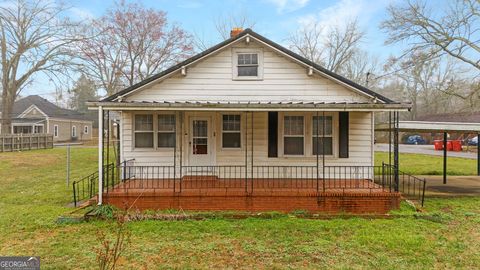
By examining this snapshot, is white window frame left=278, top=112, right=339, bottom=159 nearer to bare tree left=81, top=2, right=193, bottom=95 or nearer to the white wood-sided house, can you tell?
the white wood-sided house

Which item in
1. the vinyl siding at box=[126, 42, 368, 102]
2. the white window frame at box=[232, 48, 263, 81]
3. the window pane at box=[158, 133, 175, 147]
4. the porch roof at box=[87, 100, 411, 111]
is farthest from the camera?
the window pane at box=[158, 133, 175, 147]

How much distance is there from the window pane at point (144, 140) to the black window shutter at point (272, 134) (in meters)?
3.88

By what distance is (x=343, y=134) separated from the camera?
966 cm

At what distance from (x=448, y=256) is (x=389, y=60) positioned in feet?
55.7

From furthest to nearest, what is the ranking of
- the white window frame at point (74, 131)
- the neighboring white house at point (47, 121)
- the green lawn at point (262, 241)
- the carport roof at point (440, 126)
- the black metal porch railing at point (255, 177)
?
the white window frame at point (74, 131)
the neighboring white house at point (47, 121)
the carport roof at point (440, 126)
the black metal porch railing at point (255, 177)
the green lawn at point (262, 241)

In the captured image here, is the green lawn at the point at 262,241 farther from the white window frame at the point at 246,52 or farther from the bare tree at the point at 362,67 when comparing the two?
the bare tree at the point at 362,67

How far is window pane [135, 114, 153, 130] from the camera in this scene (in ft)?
32.5

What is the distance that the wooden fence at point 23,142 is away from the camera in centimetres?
2341

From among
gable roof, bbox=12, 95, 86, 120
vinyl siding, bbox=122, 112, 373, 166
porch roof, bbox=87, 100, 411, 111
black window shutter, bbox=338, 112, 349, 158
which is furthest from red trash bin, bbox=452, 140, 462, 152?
gable roof, bbox=12, 95, 86, 120

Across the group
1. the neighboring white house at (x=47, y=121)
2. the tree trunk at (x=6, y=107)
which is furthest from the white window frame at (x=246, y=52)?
the neighboring white house at (x=47, y=121)

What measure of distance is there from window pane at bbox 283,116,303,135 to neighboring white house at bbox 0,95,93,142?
3329 cm

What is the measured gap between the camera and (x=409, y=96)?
48.8m

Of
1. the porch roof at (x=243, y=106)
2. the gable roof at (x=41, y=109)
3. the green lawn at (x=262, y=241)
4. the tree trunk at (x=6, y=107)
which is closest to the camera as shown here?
the green lawn at (x=262, y=241)

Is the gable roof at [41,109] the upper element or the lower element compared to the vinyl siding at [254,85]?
upper
